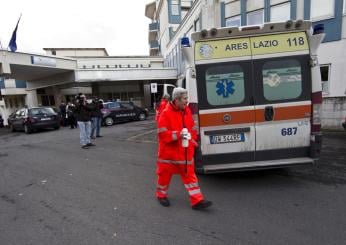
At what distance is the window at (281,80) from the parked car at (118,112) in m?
12.1

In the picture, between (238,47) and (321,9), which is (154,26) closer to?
(321,9)

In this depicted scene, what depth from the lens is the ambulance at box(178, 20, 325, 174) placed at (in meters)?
3.77

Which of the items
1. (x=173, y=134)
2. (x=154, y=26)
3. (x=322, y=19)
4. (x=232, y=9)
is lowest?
(x=173, y=134)

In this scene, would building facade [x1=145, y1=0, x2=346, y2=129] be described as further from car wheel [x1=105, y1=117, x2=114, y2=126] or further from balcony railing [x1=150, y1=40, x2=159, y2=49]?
balcony railing [x1=150, y1=40, x2=159, y2=49]

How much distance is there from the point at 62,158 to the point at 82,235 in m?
4.52

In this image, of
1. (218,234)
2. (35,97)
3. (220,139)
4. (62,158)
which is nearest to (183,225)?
(218,234)

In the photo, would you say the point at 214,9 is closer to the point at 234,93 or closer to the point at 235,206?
the point at 234,93

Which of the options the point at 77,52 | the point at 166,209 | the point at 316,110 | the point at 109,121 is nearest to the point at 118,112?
the point at 109,121

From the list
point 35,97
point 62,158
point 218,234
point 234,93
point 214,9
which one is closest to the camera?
point 218,234

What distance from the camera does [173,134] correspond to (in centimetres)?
312

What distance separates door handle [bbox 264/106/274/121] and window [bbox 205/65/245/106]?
44 centimetres

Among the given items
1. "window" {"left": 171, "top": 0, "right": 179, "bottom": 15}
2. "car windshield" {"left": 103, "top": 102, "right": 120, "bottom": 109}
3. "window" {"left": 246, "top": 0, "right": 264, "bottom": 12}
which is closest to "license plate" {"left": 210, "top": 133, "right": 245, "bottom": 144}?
"window" {"left": 246, "top": 0, "right": 264, "bottom": 12}

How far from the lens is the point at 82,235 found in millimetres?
2830

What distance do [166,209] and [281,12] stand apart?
12.2m
